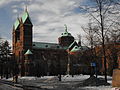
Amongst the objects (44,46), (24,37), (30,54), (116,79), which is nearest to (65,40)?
(44,46)

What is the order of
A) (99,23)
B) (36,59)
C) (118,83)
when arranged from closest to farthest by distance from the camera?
1. (118,83)
2. (99,23)
3. (36,59)

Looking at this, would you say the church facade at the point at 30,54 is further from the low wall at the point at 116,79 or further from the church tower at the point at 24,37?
the low wall at the point at 116,79

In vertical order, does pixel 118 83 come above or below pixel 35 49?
below

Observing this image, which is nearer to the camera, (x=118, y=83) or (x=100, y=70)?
(x=118, y=83)

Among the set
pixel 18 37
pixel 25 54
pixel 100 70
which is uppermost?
pixel 18 37

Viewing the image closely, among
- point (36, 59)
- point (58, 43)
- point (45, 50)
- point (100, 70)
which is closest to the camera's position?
point (100, 70)

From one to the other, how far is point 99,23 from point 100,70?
6182cm

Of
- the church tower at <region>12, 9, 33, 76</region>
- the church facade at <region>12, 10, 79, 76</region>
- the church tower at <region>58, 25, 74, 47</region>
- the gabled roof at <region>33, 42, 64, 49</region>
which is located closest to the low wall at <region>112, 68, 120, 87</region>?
the church facade at <region>12, 10, 79, 76</region>

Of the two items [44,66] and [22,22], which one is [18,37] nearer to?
[22,22]

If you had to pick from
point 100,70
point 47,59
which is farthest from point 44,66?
point 100,70

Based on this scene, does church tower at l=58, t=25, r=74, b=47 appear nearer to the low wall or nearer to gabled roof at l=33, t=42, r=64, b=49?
gabled roof at l=33, t=42, r=64, b=49

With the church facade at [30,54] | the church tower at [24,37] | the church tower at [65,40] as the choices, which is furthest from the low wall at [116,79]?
the church tower at [65,40]

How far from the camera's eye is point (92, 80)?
2686 centimetres

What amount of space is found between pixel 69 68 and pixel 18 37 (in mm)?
29945
